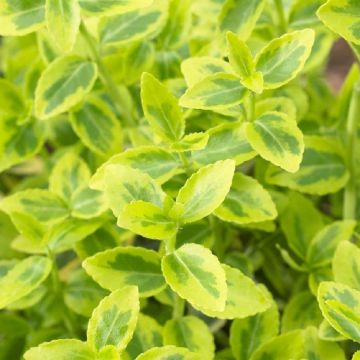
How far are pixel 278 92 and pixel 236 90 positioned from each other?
0.35m

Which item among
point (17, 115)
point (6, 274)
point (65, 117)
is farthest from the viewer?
point (65, 117)

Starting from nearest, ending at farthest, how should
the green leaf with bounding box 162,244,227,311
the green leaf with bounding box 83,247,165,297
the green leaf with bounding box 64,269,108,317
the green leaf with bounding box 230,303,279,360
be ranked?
the green leaf with bounding box 162,244,227,311 → the green leaf with bounding box 83,247,165,297 → the green leaf with bounding box 230,303,279,360 → the green leaf with bounding box 64,269,108,317

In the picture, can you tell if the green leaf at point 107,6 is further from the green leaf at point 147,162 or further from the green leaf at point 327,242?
the green leaf at point 327,242

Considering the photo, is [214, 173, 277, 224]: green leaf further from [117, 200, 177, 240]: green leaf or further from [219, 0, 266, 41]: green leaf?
[219, 0, 266, 41]: green leaf

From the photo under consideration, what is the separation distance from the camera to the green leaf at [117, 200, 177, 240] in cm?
94

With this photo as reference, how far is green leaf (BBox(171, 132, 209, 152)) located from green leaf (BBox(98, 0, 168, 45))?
26 centimetres

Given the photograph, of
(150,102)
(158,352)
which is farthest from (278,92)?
(158,352)

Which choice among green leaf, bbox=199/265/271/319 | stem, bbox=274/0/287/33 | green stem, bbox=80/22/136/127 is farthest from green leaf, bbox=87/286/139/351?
stem, bbox=274/0/287/33

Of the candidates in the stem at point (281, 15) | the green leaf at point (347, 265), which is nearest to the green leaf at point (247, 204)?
the green leaf at point (347, 265)

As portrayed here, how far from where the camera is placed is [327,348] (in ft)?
3.57

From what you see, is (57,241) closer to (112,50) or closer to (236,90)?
(236,90)

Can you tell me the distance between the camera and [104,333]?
3.07 ft

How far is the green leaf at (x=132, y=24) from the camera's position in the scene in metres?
1.24

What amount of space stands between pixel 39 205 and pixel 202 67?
339 mm
